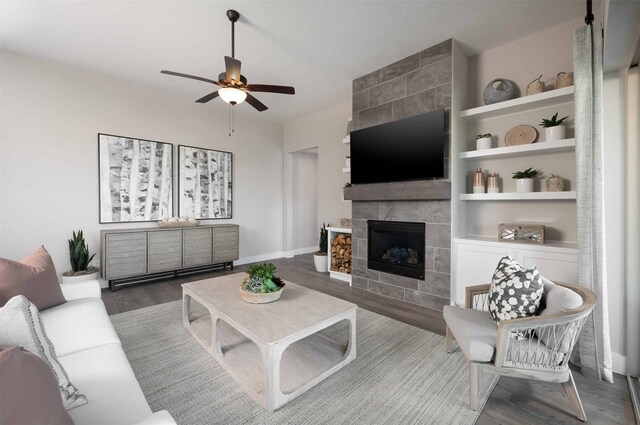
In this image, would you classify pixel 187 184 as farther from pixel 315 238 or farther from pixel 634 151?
pixel 634 151

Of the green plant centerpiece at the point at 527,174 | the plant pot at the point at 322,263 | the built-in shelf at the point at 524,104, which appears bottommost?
the plant pot at the point at 322,263

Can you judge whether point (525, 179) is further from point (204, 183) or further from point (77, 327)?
point (204, 183)

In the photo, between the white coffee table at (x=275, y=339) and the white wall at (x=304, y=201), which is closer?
the white coffee table at (x=275, y=339)

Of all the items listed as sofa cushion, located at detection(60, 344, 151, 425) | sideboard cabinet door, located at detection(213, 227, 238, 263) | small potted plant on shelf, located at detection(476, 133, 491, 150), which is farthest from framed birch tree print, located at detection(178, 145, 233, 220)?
small potted plant on shelf, located at detection(476, 133, 491, 150)

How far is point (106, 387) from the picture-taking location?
1148mm

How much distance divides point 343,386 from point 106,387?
1.27 meters

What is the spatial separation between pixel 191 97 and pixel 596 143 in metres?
5.02

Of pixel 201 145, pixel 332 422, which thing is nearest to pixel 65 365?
pixel 332 422

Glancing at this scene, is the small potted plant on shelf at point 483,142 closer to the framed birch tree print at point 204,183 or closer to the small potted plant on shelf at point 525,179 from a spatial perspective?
the small potted plant on shelf at point 525,179

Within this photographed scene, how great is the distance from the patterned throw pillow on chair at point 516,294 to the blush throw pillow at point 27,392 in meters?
2.00

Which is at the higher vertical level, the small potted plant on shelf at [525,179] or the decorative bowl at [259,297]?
the small potted plant on shelf at [525,179]

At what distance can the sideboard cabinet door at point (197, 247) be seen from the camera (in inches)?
168

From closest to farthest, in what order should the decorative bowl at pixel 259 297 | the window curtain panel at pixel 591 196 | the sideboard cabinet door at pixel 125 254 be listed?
the window curtain panel at pixel 591 196 < the decorative bowl at pixel 259 297 < the sideboard cabinet door at pixel 125 254

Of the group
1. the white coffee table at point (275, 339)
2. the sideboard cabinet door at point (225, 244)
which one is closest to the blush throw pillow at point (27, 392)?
the white coffee table at point (275, 339)
